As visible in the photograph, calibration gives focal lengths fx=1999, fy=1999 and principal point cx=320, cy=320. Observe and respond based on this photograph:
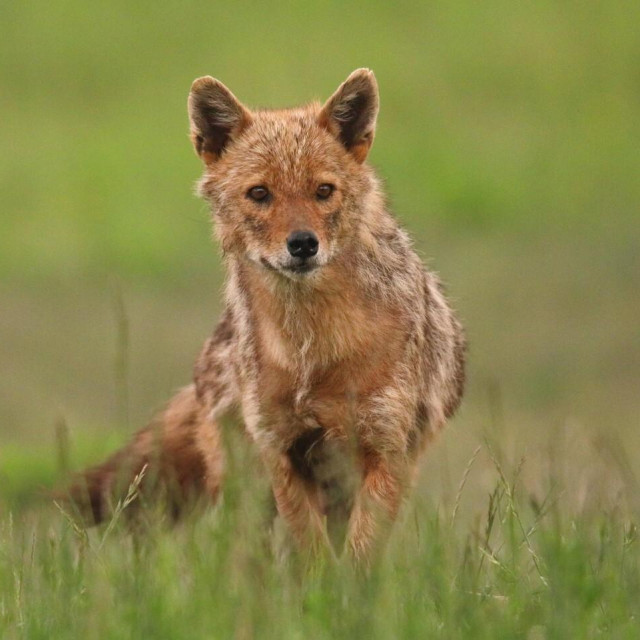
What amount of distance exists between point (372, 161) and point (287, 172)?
33.9 feet

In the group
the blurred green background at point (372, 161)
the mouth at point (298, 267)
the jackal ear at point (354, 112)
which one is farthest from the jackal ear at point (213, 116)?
the blurred green background at point (372, 161)

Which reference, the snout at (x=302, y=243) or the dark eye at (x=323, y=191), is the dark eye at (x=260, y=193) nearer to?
the dark eye at (x=323, y=191)

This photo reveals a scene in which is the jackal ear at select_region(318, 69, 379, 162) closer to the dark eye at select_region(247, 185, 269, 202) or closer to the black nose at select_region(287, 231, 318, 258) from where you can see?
the dark eye at select_region(247, 185, 269, 202)

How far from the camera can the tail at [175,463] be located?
851cm

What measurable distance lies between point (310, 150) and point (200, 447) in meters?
1.60

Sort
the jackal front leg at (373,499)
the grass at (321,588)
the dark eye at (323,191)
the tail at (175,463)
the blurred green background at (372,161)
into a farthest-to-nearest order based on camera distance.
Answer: the blurred green background at (372,161) < the tail at (175,463) < the dark eye at (323,191) < the jackal front leg at (373,499) < the grass at (321,588)

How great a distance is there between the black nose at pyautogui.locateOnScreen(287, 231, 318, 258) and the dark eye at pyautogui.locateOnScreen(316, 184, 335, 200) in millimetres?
270

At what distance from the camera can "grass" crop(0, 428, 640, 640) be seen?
A: 5500 mm

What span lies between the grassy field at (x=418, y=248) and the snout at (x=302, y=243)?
1158 millimetres

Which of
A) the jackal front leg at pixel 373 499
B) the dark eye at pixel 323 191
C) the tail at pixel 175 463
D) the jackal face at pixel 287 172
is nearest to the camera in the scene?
the jackal front leg at pixel 373 499

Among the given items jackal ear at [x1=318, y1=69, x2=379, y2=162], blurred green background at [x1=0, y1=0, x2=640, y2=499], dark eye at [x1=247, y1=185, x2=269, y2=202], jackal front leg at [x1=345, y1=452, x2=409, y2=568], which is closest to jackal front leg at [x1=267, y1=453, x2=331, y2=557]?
jackal front leg at [x1=345, y1=452, x2=409, y2=568]

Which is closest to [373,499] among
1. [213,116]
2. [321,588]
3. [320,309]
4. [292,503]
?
[292,503]

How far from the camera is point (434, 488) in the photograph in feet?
38.4

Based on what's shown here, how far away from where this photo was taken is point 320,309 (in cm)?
773
